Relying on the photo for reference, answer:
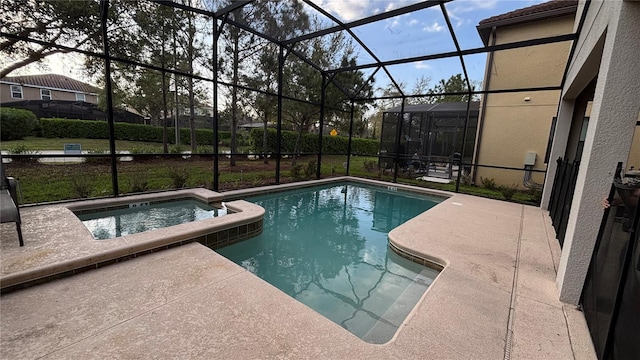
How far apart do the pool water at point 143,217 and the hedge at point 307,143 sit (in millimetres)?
7377

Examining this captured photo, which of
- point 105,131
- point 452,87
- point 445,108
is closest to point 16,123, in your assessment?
point 105,131

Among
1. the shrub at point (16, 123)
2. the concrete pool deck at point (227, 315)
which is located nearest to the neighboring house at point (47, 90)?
the shrub at point (16, 123)

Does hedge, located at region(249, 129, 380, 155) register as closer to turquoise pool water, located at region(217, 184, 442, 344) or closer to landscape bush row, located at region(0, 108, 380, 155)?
landscape bush row, located at region(0, 108, 380, 155)

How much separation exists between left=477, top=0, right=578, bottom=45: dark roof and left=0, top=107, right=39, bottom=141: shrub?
1636 centimetres

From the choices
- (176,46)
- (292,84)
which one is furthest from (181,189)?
(176,46)

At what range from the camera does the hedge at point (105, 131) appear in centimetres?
1277

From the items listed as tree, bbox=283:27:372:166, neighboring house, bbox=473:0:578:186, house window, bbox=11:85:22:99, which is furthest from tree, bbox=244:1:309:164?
house window, bbox=11:85:22:99

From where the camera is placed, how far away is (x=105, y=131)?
14297mm

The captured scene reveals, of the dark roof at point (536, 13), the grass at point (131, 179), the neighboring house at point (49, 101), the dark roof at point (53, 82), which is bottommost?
the grass at point (131, 179)

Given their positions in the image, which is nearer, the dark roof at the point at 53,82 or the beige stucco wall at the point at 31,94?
the beige stucco wall at the point at 31,94

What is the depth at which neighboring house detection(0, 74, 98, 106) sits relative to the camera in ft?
46.0

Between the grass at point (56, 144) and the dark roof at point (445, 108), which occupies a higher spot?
the dark roof at point (445, 108)

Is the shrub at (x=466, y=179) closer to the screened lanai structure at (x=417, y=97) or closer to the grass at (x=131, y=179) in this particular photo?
the screened lanai structure at (x=417, y=97)

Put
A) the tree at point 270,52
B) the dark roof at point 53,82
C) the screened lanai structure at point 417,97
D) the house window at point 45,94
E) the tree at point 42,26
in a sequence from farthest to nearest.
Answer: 1. the house window at point 45,94
2. the dark roof at point 53,82
3. the tree at point 270,52
4. the tree at point 42,26
5. the screened lanai structure at point 417,97
